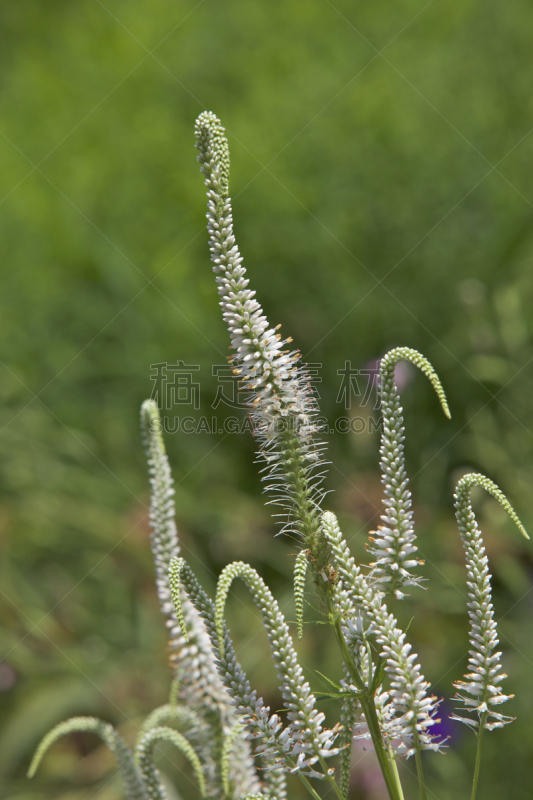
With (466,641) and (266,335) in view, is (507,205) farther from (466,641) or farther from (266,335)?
(266,335)

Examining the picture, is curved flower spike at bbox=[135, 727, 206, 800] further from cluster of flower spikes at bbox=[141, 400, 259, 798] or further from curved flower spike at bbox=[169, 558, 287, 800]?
curved flower spike at bbox=[169, 558, 287, 800]

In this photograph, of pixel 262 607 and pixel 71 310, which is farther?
pixel 71 310

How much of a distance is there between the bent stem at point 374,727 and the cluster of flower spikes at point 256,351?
32 centimetres

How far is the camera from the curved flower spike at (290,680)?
1.27 m

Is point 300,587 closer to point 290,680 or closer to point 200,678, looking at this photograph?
point 290,680

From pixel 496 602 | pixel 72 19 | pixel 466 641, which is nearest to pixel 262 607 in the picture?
pixel 466 641

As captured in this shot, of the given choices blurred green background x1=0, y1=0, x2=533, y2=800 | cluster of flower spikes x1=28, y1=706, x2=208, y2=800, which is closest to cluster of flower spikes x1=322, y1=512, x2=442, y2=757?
cluster of flower spikes x1=28, y1=706, x2=208, y2=800

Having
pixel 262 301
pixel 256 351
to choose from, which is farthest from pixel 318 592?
pixel 262 301

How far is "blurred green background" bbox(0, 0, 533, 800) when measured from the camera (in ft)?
14.5

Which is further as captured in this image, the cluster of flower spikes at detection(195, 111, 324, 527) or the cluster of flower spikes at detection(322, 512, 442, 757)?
the cluster of flower spikes at detection(195, 111, 324, 527)

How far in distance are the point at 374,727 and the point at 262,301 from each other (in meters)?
4.48

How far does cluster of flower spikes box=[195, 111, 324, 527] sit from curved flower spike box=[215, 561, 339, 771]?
0.19m

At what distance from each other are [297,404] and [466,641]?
318 centimetres

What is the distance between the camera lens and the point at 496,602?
436 cm
